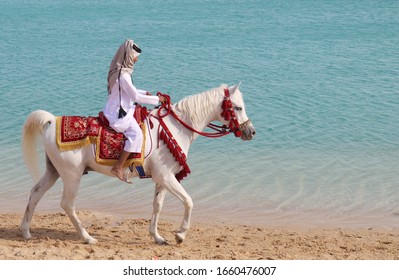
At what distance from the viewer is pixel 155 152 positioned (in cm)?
735

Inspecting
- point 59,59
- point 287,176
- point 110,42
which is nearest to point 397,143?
point 287,176

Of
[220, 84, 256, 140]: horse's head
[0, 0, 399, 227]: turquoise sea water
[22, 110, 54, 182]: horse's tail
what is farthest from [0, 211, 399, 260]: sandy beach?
[220, 84, 256, 140]: horse's head

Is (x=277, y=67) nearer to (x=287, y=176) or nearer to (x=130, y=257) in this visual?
(x=287, y=176)

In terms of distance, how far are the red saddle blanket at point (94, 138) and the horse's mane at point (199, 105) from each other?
1.88 ft

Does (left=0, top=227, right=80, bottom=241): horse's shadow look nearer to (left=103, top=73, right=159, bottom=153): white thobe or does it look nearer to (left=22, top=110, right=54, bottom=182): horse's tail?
(left=22, top=110, right=54, bottom=182): horse's tail

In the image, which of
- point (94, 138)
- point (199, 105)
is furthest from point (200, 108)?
point (94, 138)

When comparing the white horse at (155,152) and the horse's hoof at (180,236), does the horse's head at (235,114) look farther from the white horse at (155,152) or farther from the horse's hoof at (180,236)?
the horse's hoof at (180,236)

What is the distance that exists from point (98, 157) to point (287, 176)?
5.26 m

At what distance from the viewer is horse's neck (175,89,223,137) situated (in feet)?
24.5

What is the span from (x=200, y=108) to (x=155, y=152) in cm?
72

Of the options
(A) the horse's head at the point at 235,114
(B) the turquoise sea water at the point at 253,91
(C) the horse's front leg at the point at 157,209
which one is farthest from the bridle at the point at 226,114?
(B) the turquoise sea water at the point at 253,91

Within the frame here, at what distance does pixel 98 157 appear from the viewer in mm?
7227

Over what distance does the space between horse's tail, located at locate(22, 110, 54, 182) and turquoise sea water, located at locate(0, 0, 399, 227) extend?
93.0 inches

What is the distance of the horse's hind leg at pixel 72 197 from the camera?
7367 mm
